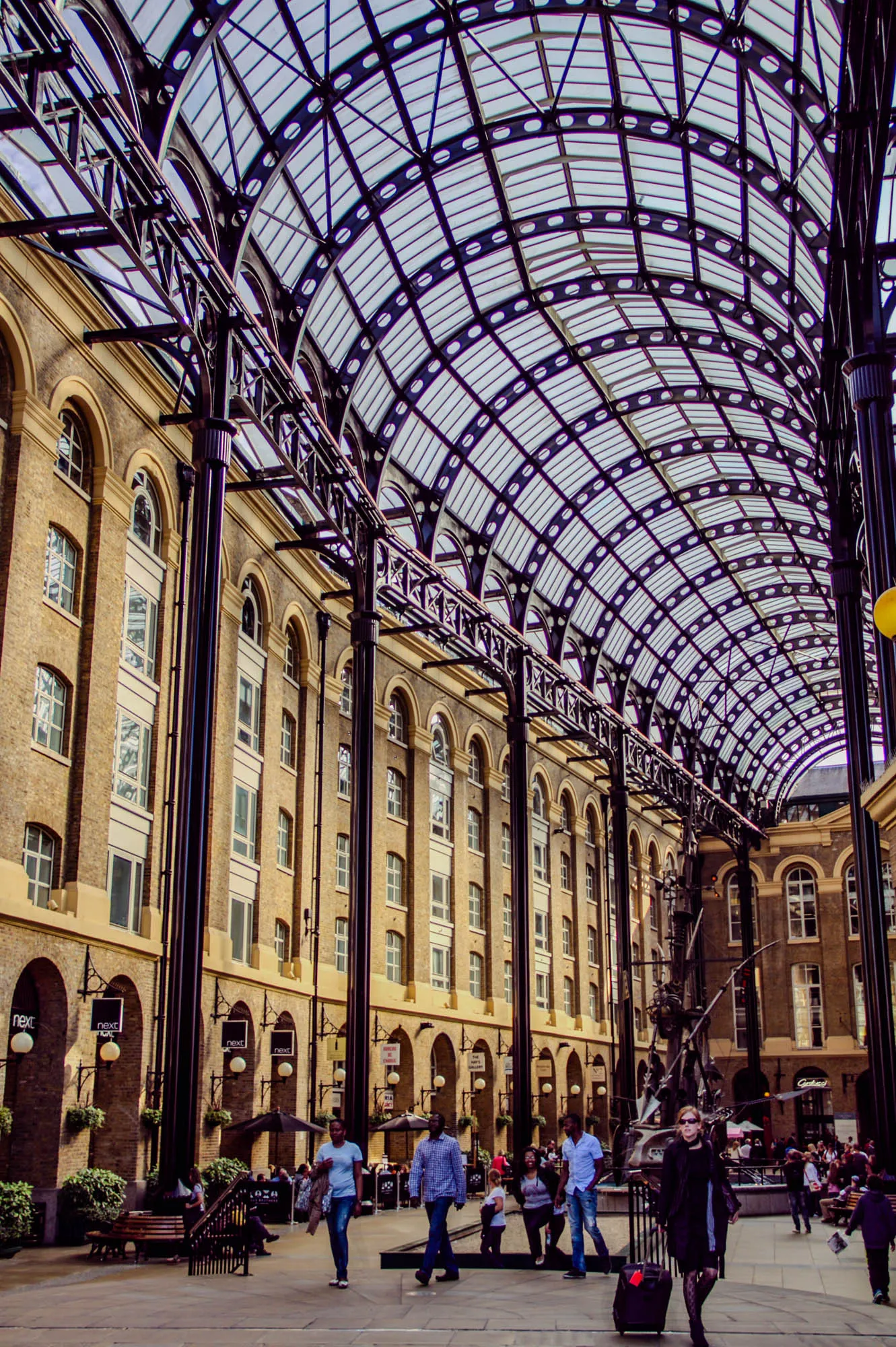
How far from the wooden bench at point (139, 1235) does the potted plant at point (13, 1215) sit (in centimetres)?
155

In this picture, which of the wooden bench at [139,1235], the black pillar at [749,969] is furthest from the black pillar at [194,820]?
the black pillar at [749,969]

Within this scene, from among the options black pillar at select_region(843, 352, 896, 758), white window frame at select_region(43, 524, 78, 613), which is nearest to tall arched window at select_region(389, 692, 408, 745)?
white window frame at select_region(43, 524, 78, 613)

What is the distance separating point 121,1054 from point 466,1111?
17478 millimetres

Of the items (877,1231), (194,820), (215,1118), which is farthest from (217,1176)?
(877,1231)

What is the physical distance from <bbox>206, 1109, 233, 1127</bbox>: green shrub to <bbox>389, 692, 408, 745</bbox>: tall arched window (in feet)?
45.1

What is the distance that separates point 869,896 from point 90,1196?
13904 mm

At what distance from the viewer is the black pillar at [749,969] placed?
188 feet

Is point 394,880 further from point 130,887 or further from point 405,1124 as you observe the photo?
point 130,887

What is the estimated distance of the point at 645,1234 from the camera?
11930 millimetres

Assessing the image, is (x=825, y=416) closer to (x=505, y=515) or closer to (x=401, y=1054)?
(x=505, y=515)

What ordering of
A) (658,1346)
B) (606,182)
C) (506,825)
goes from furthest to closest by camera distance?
(506,825), (606,182), (658,1346)

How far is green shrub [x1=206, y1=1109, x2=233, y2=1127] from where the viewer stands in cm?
2506

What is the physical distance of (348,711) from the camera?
34.3 metres

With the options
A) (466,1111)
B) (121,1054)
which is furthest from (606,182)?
(466,1111)
